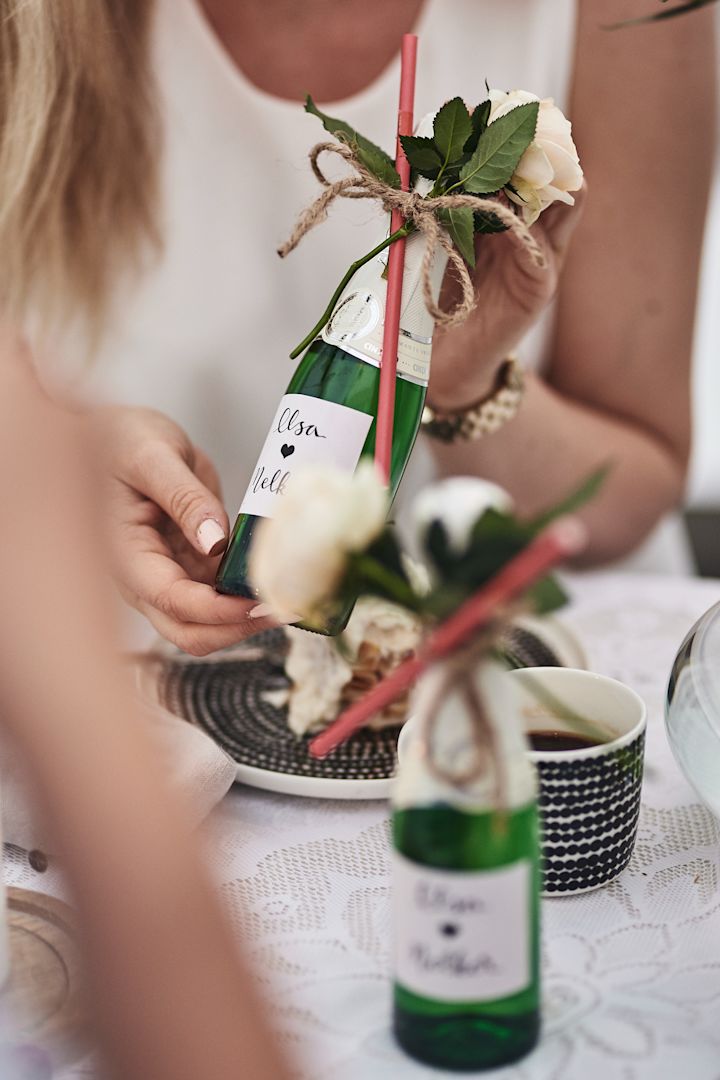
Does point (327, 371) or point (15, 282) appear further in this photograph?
point (15, 282)

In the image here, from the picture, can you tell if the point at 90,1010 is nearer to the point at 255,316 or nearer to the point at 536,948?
the point at 536,948

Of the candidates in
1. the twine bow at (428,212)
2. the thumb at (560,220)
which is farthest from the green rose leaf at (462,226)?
the thumb at (560,220)

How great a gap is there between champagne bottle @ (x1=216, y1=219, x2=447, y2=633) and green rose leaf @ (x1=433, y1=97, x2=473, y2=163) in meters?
0.04

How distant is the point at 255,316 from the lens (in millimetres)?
979

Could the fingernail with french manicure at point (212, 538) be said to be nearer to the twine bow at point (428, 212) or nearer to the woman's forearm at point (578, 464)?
the twine bow at point (428, 212)

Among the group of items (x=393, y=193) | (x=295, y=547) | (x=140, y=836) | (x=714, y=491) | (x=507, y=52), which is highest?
(x=507, y=52)

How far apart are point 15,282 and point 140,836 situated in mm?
611

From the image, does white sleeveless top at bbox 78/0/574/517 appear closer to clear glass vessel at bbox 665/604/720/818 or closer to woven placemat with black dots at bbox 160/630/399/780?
woven placemat with black dots at bbox 160/630/399/780

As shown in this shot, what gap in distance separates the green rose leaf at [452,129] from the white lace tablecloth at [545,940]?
0.31m

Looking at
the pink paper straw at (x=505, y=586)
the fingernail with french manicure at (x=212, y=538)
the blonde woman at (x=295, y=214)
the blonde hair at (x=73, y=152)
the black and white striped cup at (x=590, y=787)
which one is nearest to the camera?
the pink paper straw at (x=505, y=586)

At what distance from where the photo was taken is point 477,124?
0.43m

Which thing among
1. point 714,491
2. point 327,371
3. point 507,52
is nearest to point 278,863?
point 327,371

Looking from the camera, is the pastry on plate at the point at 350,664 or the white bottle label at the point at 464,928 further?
the pastry on plate at the point at 350,664

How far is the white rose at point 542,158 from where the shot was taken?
0.44 m
